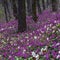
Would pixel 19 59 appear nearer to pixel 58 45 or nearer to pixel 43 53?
pixel 43 53

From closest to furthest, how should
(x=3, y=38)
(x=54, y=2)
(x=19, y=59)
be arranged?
(x=19, y=59) < (x=3, y=38) < (x=54, y=2)

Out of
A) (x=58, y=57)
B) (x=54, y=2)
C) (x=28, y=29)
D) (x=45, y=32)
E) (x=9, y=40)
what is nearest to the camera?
(x=58, y=57)

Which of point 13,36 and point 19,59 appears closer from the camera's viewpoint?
point 19,59

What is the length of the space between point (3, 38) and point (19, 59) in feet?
18.6

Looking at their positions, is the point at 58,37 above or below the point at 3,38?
above

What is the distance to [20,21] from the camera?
634 inches

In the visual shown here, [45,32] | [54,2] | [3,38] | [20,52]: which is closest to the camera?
[20,52]

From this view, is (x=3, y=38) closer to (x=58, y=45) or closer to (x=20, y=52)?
(x=20, y=52)

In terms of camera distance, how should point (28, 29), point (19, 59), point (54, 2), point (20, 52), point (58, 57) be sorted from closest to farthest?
point (58, 57), point (19, 59), point (20, 52), point (28, 29), point (54, 2)

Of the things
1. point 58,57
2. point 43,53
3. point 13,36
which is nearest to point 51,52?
point 43,53

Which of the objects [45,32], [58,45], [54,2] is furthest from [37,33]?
[54,2]

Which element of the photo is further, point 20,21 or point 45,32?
point 20,21

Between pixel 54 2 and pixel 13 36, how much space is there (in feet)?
37.3

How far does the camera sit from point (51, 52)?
31.8 feet
